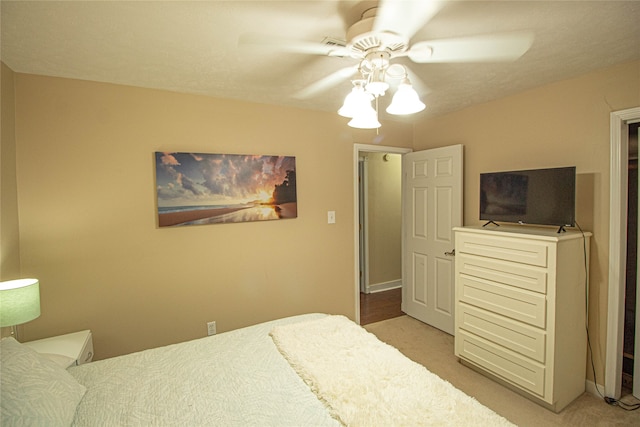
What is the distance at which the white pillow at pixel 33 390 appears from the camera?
1.05 meters

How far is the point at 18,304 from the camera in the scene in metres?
1.59

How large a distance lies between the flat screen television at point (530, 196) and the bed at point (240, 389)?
5.33 feet

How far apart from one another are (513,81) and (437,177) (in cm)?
118

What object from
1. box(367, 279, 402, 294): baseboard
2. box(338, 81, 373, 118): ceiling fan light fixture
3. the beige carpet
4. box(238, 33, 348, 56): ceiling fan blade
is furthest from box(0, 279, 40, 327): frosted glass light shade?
box(367, 279, 402, 294): baseboard

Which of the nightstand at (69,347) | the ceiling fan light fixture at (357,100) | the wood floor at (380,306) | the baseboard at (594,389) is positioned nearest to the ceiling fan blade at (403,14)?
the ceiling fan light fixture at (357,100)

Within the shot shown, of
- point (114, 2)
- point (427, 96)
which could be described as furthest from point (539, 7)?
point (114, 2)

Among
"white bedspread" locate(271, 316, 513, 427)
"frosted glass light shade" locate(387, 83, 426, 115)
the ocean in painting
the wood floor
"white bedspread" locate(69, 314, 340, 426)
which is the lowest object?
the wood floor

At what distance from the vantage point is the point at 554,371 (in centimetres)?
202

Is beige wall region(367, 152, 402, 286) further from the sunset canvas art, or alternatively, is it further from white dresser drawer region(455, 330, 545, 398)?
white dresser drawer region(455, 330, 545, 398)

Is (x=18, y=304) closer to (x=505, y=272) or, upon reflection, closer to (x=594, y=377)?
(x=505, y=272)

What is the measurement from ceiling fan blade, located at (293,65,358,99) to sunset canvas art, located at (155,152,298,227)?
61cm

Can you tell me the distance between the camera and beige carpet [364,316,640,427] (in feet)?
6.57

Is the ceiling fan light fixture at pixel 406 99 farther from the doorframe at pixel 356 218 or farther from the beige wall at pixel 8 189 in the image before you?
the beige wall at pixel 8 189

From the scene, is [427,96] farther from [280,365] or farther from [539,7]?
[280,365]
